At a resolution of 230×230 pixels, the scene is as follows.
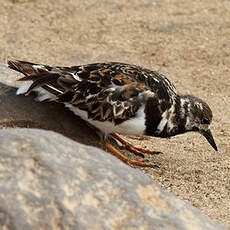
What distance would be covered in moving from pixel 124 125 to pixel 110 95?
1.10ft

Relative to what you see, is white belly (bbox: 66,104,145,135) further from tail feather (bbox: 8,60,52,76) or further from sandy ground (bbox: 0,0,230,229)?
sandy ground (bbox: 0,0,230,229)

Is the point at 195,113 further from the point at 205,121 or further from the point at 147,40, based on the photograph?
the point at 147,40

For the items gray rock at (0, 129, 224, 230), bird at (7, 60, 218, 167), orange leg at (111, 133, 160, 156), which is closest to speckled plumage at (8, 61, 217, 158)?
bird at (7, 60, 218, 167)

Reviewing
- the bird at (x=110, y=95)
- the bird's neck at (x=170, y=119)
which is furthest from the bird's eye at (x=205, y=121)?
the bird at (x=110, y=95)

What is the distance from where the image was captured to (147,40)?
29.7 feet

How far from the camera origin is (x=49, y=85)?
17.7ft

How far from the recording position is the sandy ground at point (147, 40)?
7.12 m

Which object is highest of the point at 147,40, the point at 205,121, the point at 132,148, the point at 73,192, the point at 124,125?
the point at 73,192

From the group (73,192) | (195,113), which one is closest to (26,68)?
(195,113)

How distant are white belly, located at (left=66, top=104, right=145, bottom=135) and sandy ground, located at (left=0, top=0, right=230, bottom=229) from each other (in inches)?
28.9

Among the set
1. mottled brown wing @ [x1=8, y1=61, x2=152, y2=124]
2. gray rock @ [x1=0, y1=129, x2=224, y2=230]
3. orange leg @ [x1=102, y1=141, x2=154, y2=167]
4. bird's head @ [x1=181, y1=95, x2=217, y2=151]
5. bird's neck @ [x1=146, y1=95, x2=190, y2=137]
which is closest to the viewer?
gray rock @ [x1=0, y1=129, x2=224, y2=230]

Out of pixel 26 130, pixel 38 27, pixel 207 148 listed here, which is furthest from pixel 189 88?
pixel 26 130

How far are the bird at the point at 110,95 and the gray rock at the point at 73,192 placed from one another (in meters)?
1.67

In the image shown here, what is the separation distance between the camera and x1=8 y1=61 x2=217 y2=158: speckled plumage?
5.34 meters
